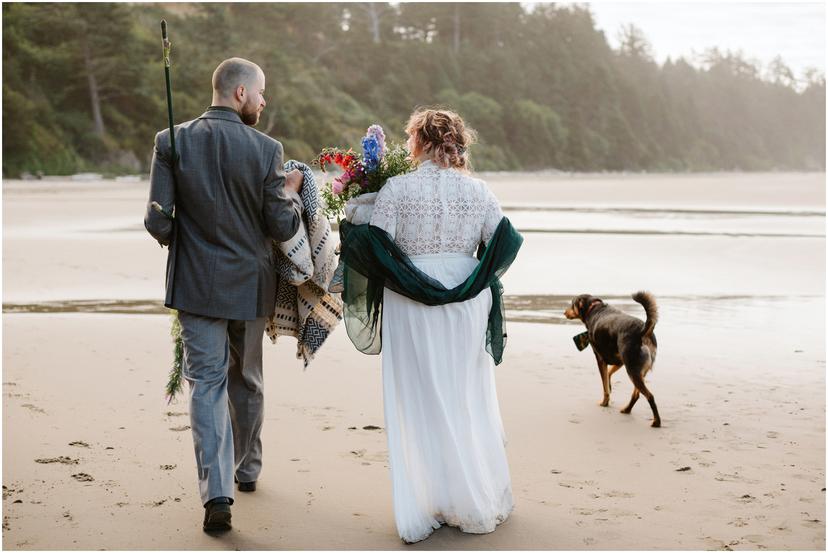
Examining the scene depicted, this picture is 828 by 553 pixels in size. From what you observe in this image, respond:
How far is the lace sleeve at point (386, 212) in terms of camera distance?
4.01 metres

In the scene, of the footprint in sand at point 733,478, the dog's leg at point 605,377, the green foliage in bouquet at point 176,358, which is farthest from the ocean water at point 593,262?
the green foliage in bouquet at point 176,358

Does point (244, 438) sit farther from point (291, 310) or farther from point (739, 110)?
point (739, 110)

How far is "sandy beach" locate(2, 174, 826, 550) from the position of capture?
13.4 feet

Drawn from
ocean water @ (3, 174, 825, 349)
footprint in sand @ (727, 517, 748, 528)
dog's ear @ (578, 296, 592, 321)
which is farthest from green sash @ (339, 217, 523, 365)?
ocean water @ (3, 174, 825, 349)

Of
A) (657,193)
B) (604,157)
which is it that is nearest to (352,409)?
(657,193)

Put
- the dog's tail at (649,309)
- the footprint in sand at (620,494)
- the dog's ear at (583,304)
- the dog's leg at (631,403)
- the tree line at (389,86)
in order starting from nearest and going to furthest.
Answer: the footprint in sand at (620,494) < the dog's tail at (649,309) < the dog's leg at (631,403) < the dog's ear at (583,304) < the tree line at (389,86)

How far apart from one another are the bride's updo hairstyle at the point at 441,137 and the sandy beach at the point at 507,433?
4.85 feet

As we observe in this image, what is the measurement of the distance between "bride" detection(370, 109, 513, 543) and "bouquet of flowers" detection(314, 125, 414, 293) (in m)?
0.10

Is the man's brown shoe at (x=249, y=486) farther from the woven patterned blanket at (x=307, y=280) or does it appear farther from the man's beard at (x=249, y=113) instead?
the man's beard at (x=249, y=113)

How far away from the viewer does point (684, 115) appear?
334 feet

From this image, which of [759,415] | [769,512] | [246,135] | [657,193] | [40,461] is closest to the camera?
[246,135]

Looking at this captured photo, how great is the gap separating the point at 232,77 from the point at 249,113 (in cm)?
16

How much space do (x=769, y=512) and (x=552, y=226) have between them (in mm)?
17425

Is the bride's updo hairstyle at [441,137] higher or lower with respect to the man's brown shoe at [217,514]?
higher
